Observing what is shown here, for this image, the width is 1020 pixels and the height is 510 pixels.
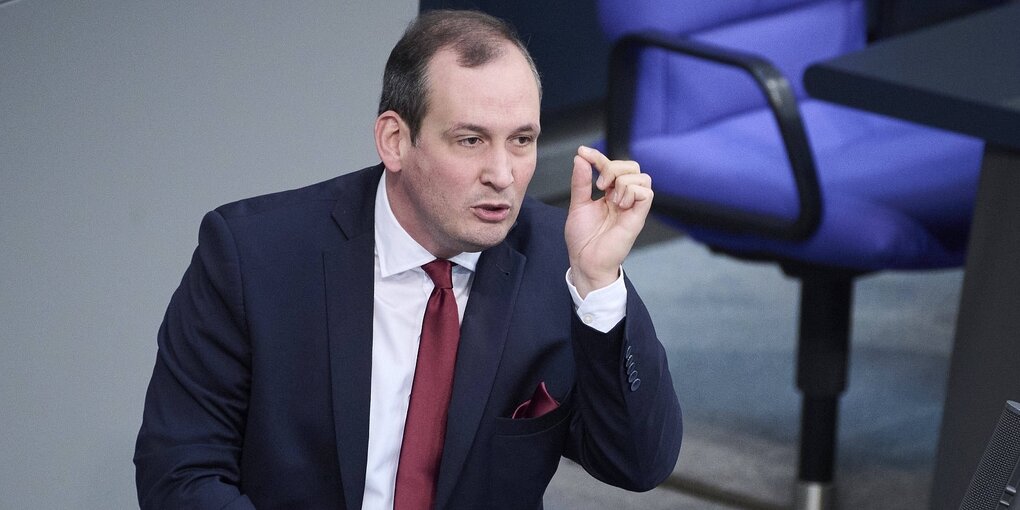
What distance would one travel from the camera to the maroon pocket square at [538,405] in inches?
57.5

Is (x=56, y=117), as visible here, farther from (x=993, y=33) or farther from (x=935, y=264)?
(x=993, y=33)

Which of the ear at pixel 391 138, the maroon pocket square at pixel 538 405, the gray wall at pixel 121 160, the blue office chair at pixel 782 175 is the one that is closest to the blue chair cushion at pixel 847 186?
the blue office chair at pixel 782 175

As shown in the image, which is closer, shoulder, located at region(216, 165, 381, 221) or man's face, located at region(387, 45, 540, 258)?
man's face, located at region(387, 45, 540, 258)

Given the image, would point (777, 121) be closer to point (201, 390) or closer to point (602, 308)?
point (602, 308)

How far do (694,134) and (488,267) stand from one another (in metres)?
1.30

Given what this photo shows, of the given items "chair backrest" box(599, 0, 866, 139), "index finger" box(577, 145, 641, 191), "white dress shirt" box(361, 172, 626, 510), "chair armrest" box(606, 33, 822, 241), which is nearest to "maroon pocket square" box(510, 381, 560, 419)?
"white dress shirt" box(361, 172, 626, 510)

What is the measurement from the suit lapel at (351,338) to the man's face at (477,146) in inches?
4.0

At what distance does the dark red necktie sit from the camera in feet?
4.75

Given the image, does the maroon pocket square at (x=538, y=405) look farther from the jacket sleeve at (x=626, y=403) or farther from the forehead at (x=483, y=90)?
the forehead at (x=483, y=90)

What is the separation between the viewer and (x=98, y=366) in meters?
1.66

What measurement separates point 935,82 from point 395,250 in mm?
1063

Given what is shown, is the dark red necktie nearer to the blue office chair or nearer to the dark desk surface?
the dark desk surface

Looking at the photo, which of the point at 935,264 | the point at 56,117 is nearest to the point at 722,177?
the point at 935,264

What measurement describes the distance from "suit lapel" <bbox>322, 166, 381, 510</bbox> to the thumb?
0.20m
